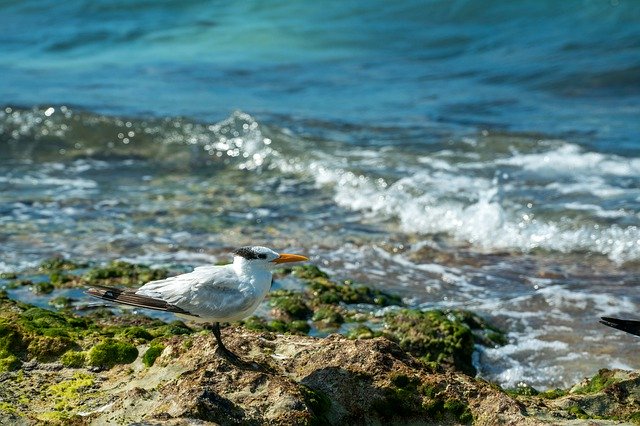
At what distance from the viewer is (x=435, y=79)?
670 inches

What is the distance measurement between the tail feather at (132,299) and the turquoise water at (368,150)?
8.03ft

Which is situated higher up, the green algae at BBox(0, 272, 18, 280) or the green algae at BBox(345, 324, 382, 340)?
the green algae at BBox(0, 272, 18, 280)

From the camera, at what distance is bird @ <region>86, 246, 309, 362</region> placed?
15.6 ft

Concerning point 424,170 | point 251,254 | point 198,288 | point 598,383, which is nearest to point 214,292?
point 198,288

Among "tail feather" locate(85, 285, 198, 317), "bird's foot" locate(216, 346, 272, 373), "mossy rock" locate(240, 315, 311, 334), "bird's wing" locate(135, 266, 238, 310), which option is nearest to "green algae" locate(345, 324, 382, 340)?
"mossy rock" locate(240, 315, 311, 334)

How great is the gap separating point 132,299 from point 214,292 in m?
0.44

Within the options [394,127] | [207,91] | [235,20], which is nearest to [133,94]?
[207,91]

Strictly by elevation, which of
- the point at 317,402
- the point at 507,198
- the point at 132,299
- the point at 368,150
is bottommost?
the point at 507,198

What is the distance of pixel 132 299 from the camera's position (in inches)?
193

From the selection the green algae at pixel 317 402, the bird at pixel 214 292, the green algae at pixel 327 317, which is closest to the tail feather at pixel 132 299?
the bird at pixel 214 292

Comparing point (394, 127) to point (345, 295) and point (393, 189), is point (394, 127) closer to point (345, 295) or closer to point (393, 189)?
point (393, 189)

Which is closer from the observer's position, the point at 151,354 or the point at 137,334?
the point at 151,354

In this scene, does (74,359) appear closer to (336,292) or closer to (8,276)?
(336,292)

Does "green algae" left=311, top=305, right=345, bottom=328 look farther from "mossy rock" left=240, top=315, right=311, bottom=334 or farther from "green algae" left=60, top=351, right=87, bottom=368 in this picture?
"green algae" left=60, top=351, right=87, bottom=368
